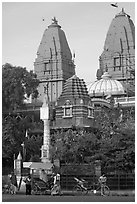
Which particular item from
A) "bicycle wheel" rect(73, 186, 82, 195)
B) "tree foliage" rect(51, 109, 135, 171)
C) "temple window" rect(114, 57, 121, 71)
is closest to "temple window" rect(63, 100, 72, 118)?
"tree foliage" rect(51, 109, 135, 171)

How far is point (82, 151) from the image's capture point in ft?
110

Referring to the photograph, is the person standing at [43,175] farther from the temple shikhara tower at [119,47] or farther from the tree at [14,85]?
the temple shikhara tower at [119,47]

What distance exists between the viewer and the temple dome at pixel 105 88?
5814 centimetres

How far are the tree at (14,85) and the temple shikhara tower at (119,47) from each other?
24.7 meters

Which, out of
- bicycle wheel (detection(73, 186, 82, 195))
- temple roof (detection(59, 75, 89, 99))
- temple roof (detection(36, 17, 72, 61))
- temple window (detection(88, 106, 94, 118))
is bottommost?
bicycle wheel (detection(73, 186, 82, 195))

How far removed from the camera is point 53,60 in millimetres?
69375

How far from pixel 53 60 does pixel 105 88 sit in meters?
12.3

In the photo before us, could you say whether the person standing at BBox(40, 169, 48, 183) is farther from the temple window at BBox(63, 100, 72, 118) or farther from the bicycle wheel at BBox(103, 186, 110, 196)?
the temple window at BBox(63, 100, 72, 118)

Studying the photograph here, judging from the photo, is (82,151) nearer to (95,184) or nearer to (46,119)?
(46,119)

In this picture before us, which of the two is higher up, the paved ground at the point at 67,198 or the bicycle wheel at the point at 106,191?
the paved ground at the point at 67,198

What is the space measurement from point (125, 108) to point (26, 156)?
11.8 metres

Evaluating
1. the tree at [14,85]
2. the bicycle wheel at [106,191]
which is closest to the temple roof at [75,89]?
the tree at [14,85]

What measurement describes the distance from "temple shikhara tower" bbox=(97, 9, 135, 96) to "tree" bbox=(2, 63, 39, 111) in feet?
80.9

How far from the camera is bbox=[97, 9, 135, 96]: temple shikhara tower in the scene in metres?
69.9
